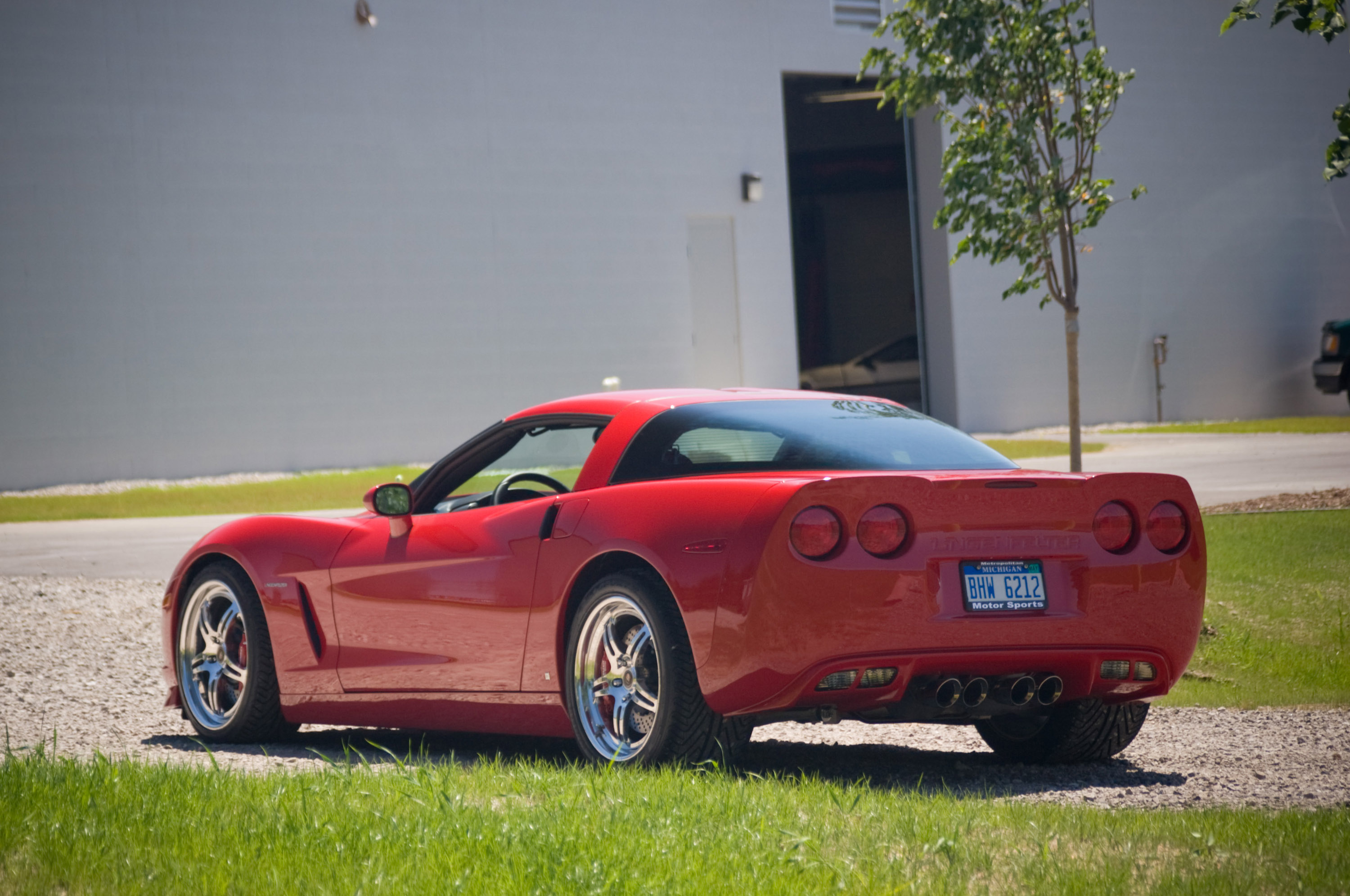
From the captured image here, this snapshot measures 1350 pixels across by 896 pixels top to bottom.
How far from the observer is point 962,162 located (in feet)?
35.3

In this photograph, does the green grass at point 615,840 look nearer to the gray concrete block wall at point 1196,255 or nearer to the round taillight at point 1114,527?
the round taillight at point 1114,527

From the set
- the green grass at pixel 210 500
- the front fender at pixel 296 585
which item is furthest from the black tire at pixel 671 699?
the green grass at pixel 210 500

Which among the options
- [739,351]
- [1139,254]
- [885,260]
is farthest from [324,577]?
[1139,254]

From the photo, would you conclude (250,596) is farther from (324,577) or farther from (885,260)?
(885,260)

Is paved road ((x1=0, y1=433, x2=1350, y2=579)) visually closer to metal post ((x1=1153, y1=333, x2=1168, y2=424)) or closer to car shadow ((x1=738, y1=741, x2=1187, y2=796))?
car shadow ((x1=738, y1=741, x2=1187, y2=796))

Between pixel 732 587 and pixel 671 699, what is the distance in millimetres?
413

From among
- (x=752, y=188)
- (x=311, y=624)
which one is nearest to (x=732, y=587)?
(x=311, y=624)

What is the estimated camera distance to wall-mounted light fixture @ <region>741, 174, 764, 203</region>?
26156 mm

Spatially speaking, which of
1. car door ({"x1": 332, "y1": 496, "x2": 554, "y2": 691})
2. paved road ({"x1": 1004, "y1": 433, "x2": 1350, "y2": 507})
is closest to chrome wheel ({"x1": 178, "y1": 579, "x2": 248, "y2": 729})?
car door ({"x1": 332, "y1": 496, "x2": 554, "y2": 691})

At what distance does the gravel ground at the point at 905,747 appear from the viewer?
188 inches

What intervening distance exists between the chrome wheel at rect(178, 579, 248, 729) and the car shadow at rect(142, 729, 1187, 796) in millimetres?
156

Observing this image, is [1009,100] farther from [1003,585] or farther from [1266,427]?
[1266,427]

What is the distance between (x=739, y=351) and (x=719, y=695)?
875 inches

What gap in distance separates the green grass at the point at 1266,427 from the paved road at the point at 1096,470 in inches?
73.0
